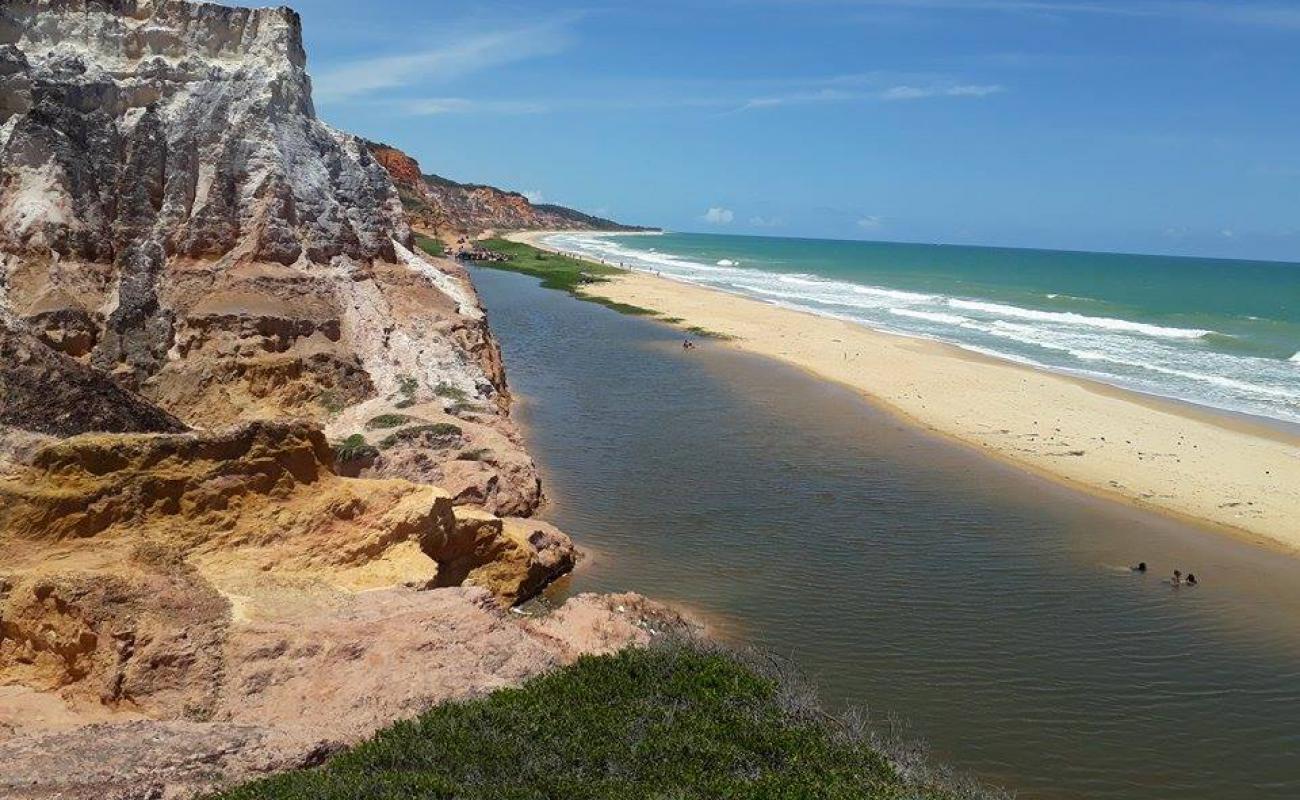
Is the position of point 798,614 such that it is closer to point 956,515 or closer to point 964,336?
point 956,515

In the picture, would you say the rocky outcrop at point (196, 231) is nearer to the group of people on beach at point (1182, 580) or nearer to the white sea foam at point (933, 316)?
the group of people on beach at point (1182, 580)

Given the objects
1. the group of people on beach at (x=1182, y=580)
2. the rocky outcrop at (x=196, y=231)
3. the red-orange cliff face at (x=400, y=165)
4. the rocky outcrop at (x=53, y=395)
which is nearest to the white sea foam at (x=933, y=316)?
the group of people on beach at (x=1182, y=580)

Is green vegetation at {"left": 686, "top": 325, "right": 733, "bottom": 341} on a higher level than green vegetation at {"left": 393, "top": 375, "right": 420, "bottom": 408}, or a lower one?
lower

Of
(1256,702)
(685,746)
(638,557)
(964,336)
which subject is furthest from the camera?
(964,336)

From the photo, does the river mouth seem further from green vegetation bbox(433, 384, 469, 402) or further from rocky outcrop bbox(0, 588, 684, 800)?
rocky outcrop bbox(0, 588, 684, 800)

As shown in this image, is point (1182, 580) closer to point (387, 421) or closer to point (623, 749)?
point (623, 749)

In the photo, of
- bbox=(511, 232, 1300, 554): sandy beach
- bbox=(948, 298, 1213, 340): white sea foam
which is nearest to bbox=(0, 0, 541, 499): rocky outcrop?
bbox=(511, 232, 1300, 554): sandy beach

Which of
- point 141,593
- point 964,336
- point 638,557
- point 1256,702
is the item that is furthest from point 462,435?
point 964,336
